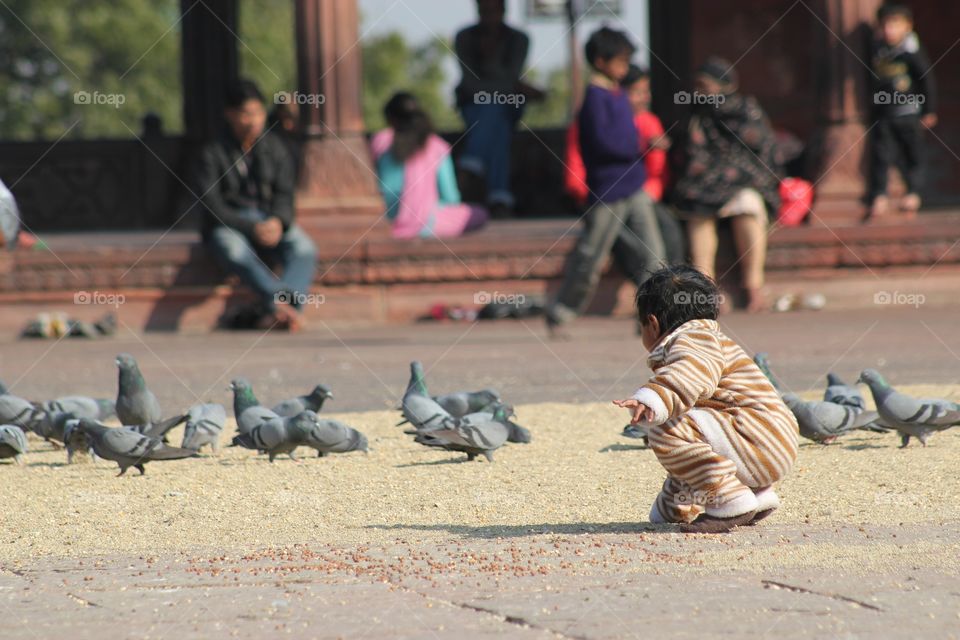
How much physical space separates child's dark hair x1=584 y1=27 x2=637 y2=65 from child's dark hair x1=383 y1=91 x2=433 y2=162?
289 cm

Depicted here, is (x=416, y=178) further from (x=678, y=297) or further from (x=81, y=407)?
(x=678, y=297)

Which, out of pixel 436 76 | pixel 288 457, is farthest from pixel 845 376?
pixel 436 76

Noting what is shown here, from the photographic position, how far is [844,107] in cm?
1295

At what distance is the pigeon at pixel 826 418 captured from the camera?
5.70 meters

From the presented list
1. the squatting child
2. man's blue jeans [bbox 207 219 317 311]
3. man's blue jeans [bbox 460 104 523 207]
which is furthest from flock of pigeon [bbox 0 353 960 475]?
man's blue jeans [bbox 460 104 523 207]

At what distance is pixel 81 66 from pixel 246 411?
50.7 metres

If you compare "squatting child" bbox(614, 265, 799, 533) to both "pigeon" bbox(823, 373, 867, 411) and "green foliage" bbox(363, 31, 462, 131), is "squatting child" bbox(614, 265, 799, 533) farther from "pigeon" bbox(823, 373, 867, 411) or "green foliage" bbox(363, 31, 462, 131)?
"green foliage" bbox(363, 31, 462, 131)

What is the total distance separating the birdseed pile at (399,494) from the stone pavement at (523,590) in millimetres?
214

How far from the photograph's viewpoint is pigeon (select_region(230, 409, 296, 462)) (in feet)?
19.0

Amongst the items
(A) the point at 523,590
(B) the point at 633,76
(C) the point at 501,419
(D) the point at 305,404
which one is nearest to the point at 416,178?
(B) the point at 633,76

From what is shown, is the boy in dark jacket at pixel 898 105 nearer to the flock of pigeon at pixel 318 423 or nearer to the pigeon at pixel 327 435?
the flock of pigeon at pixel 318 423

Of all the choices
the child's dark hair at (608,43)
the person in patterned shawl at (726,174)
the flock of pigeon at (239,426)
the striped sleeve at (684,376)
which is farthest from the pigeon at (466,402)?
the person in patterned shawl at (726,174)

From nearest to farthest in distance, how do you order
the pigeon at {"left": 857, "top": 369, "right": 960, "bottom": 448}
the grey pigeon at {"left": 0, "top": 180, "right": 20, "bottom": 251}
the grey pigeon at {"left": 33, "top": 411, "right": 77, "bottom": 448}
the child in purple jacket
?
the pigeon at {"left": 857, "top": 369, "right": 960, "bottom": 448}
the grey pigeon at {"left": 33, "top": 411, "right": 77, "bottom": 448}
the grey pigeon at {"left": 0, "top": 180, "right": 20, "bottom": 251}
the child in purple jacket

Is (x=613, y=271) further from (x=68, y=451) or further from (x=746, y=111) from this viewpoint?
(x=68, y=451)
